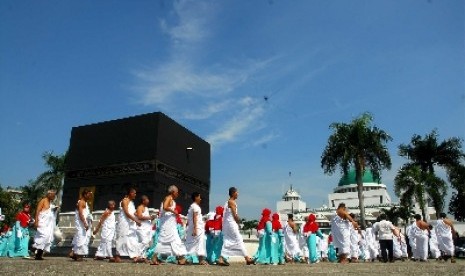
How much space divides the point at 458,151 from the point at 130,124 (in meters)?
28.6

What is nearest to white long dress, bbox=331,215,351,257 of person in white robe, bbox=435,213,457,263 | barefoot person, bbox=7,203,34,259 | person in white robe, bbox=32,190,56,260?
person in white robe, bbox=435,213,457,263

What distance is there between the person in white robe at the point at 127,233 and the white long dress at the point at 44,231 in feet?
4.86

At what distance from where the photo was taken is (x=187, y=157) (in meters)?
19.7

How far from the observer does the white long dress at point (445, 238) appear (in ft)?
45.9

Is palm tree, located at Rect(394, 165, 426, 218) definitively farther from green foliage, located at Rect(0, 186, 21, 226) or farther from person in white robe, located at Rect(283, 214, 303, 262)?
green foliage, located at Rect(0, 186, 21, 226)

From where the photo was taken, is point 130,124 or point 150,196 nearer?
point 150,196

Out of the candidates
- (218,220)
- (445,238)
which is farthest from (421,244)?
(218,220)

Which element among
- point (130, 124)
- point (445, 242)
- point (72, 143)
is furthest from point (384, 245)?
point (72, 143)

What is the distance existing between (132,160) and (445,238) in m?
12.3

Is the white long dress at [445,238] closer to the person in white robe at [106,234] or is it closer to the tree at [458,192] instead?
the person in white robe at [106,234]

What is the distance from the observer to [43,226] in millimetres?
9281

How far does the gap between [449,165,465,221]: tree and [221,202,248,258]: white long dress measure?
31.3m

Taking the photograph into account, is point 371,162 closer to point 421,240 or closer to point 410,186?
point 410,186

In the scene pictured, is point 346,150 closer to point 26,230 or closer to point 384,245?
point 384,245
